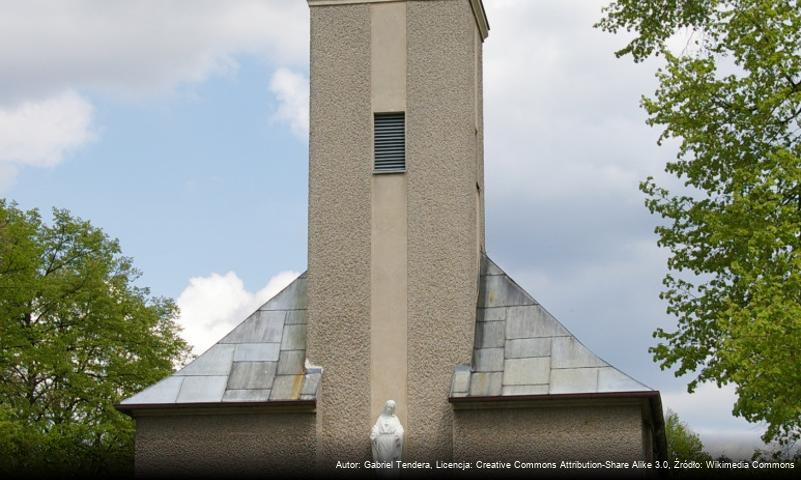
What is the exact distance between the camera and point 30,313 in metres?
30.2

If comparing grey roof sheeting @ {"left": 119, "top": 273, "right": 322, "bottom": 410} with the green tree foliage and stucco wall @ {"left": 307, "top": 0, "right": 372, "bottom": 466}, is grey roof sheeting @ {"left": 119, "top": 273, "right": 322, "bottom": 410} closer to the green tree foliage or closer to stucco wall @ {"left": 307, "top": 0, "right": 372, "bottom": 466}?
stucco wall @ {"left": 307, "top": 0, "right": 372, "bottom": 466}

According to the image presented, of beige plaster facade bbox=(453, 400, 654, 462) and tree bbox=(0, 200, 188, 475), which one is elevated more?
tree bbox=(0, 200, 188, 475)

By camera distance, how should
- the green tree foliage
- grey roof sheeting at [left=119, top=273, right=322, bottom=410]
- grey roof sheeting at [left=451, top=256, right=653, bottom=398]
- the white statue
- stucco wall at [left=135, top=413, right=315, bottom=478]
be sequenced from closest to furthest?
1. grey roof sheeting at [left=451, top=256, right=653, bottom=398]
2. the white statue
3. stucco wall at [left=135, top=413, right=315, bottom=478]
4. grey roof sheeting at [left=119, top=273, right=322, bottom=410]
5. the green tree foliage

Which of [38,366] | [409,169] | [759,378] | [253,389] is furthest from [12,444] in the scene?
[759,378]

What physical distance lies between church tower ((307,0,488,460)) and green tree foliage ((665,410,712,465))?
7807 millimetres

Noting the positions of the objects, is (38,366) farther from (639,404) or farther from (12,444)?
(639,404)

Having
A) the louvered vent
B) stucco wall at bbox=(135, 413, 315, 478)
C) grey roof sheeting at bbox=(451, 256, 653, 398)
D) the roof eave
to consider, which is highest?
the louvered vent

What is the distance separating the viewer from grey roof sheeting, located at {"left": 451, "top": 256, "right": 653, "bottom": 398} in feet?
52.3

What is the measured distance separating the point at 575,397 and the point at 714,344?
10.7ft

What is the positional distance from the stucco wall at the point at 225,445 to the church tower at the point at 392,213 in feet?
1.54

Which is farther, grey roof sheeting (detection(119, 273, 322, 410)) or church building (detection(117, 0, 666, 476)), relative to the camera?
grey roof sheeting (detection(119, 273, 322, 410))

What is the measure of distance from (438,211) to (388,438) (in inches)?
129

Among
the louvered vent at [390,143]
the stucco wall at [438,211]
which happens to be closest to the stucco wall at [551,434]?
the stucco wall at [438,211]

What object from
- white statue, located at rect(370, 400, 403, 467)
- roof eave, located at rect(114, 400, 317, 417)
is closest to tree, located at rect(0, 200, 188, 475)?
roof eave, located at rect(114, 400, 317, 417)
